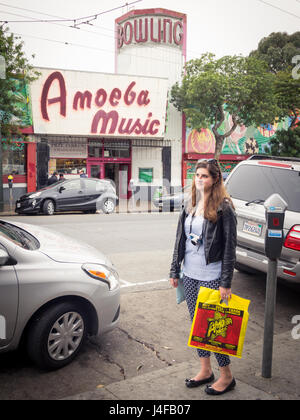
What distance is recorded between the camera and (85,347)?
13.6 feet

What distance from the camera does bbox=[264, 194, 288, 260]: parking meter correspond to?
10.4 ft

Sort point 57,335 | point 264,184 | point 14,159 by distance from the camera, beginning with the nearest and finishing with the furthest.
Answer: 1. point 57,335
2. point 264,184
3. point 14,159

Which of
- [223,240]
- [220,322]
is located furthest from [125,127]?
[220,322]

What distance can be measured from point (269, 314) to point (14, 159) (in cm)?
1922

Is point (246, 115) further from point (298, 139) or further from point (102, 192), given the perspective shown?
point (102, 192)

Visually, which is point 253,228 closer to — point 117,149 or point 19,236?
point 19,236

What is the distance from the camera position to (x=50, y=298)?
140 inches

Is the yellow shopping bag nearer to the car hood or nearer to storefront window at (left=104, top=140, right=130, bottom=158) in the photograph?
the car hood

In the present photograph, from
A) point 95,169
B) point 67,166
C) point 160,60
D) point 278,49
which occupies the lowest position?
point 95,169

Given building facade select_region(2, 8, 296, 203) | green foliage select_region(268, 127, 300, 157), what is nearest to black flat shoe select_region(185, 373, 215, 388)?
building facade select_region(2, 8, 296, 203)

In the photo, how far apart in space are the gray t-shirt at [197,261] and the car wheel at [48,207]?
41.8 feet

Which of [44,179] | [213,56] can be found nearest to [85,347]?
[44,179]
